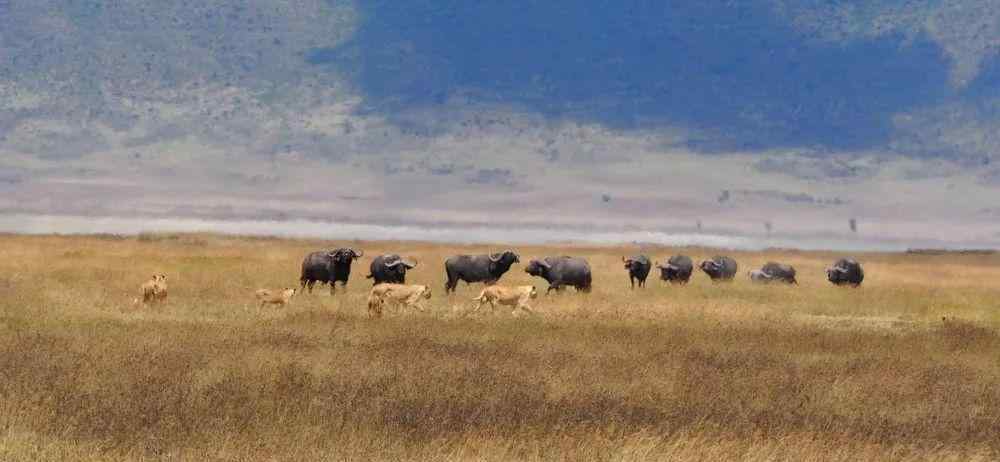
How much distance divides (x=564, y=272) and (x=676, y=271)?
33.1ft

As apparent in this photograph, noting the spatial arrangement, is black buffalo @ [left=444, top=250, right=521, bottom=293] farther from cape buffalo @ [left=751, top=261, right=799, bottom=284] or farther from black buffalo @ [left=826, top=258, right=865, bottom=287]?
black buffalo @ [left=826, top=258, right=865, bottom=287]

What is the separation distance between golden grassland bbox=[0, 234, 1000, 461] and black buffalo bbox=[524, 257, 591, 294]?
20.6 ft

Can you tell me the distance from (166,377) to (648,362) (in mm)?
7247

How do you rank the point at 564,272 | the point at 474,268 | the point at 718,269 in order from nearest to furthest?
the point at 474,268 → the point at 564,272 → the point at 718,269

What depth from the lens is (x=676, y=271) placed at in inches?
1810

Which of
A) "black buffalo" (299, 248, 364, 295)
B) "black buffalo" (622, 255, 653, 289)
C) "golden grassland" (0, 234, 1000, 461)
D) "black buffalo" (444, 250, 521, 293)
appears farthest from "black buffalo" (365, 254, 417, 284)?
"black buffalo" (622, 255, 653, 289)

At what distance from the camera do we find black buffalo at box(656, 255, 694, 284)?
4562 centimetres

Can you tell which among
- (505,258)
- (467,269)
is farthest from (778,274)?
(467,269)

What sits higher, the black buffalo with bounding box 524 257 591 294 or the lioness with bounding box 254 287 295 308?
the black buffalo with bounding box 524 257 591 294

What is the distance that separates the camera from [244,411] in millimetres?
14039

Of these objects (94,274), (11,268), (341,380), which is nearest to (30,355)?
(341,380)

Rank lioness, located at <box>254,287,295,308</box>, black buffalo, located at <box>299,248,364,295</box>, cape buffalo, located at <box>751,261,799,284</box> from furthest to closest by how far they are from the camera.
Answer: cape buffalo, located at <box>751,261,799,284</box>, black buffalo, located at <box>299,248,364,295</box>, lioness, located at <box>254,287,295,308</box>

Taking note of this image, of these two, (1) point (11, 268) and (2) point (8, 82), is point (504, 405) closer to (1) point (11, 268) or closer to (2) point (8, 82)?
(1) point (11, 268)

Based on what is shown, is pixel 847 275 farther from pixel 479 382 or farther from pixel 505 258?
pixel 479 382
